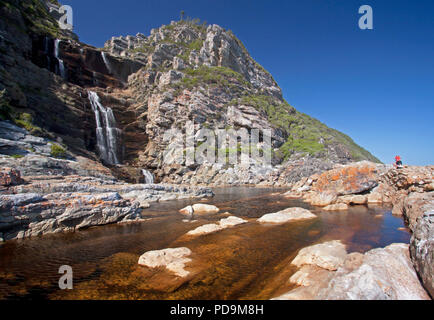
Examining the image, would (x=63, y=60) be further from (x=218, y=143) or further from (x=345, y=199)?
(x=345, y=199)

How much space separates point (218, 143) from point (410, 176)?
57110mm

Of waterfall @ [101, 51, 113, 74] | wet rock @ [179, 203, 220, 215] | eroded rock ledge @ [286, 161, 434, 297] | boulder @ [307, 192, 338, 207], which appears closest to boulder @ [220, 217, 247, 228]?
wet rock @ [179, 203, 220, 215]

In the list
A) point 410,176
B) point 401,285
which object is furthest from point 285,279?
point 410,176

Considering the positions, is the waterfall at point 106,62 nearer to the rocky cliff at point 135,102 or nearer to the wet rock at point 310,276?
the rocky cliff at point 135,102

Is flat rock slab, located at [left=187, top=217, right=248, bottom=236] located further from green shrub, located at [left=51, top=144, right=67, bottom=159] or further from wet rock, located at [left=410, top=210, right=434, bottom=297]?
green shrub, located at [left=51, top=144, right=67, bottom=159]

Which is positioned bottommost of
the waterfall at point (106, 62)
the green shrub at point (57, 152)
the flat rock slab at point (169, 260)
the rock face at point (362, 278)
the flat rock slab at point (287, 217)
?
the flat rock slab at point (287, 217)

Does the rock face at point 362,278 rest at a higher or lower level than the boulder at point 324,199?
higher

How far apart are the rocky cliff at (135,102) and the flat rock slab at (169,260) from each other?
112ft

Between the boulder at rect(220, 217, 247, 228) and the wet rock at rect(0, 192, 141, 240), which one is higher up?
the wet rock at rect(0, 192, 141, 240)

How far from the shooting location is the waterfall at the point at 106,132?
54.1 metres

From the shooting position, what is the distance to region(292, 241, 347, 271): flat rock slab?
6058mm

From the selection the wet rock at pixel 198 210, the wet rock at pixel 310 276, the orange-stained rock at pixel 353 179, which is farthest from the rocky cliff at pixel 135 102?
the wet rock at pixel 310 276

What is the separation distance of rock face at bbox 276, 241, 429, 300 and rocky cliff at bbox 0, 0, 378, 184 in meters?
39.4

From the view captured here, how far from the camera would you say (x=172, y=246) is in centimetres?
967
